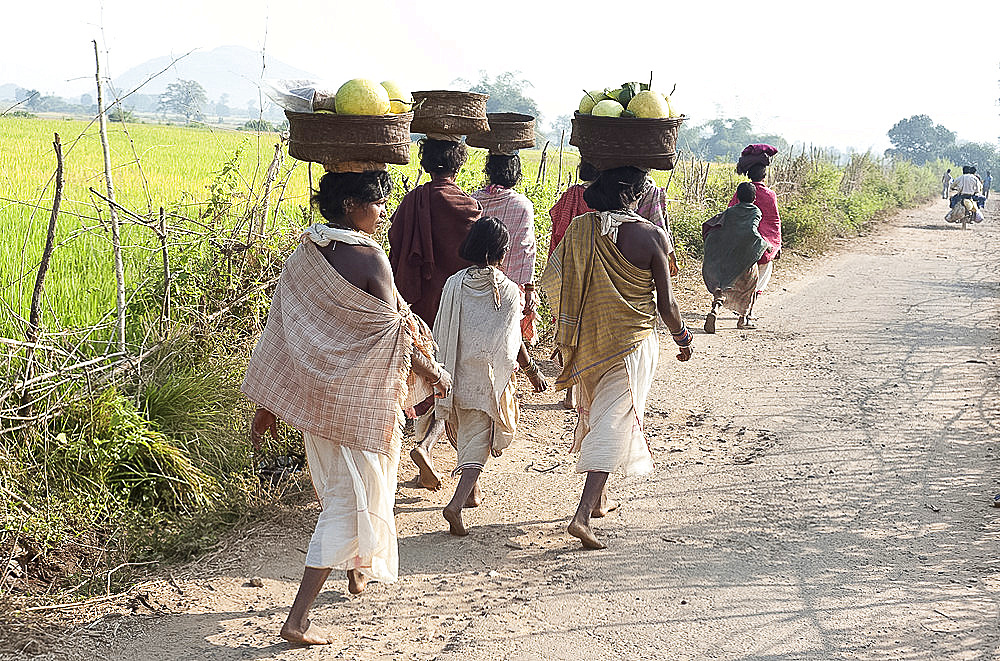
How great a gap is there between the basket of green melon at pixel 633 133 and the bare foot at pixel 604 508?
5.69 ft

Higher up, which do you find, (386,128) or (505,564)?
(386,128)

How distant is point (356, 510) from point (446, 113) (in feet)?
8.33

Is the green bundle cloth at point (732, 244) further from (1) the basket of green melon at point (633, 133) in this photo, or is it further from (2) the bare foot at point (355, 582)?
(2) the bare foot at point (355, 582)

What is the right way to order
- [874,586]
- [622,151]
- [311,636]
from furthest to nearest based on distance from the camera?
[622,151], [874,586], [311,636]

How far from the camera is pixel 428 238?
511 cm

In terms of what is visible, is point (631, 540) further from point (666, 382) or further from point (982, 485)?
point (666, 382)

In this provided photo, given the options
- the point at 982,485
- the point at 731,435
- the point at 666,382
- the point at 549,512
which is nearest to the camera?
the point at 549,512

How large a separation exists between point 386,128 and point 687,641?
228 centimetres

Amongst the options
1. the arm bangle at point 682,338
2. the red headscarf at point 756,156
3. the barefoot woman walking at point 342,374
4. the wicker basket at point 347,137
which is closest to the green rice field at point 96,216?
the wicker basket at point 347,137

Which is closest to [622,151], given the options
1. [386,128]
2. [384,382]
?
[386,128]

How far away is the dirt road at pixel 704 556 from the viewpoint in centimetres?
345

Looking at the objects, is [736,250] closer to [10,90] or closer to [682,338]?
[682,338]

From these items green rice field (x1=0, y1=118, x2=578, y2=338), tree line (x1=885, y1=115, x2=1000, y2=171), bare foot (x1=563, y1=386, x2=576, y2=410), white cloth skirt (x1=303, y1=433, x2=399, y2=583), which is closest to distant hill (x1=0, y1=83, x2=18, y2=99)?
green rice field (x1=0, y1=118, x2=578, y2=338)

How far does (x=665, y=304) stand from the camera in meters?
4.35
